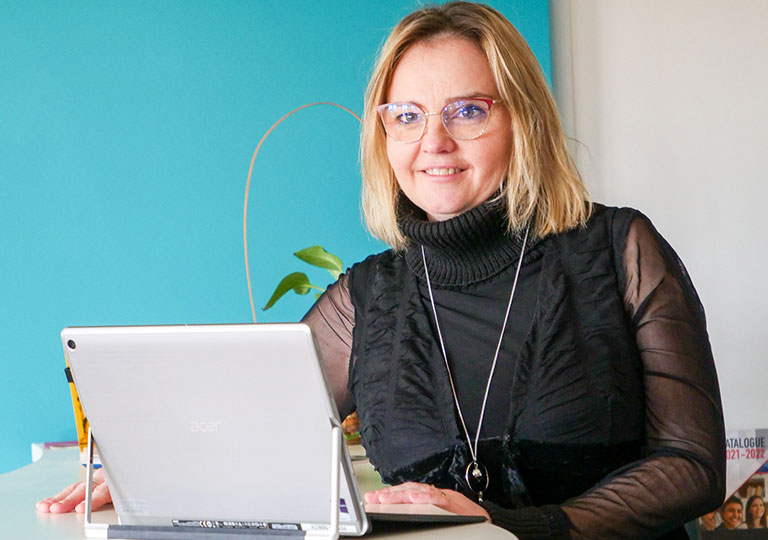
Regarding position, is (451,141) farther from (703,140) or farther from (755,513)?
(755,513)

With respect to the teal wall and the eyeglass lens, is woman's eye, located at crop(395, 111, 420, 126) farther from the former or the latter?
the teal wall

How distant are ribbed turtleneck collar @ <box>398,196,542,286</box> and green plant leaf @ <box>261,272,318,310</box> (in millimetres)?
792

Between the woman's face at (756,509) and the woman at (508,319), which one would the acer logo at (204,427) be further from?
the woman's face at (756,509)

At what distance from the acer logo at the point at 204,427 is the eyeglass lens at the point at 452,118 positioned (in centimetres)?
80

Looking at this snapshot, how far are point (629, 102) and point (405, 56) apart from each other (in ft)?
3.80

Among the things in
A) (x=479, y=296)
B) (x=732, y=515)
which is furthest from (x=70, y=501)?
(x=732, y=515)

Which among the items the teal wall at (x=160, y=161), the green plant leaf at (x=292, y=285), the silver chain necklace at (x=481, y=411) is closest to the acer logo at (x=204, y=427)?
the silver chain necklace at (x=481, y=411)

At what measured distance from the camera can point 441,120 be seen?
1610mm

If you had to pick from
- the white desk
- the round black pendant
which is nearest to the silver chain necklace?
the round black pendant

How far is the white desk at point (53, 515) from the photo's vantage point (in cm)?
98

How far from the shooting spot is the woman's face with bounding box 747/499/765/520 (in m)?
2.41

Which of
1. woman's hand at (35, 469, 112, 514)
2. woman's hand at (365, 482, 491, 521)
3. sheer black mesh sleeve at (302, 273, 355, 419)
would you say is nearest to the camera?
woman's hand at (365, 482, 491, 521)

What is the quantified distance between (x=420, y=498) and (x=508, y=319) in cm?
54

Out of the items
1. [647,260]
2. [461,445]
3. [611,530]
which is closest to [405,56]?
[647,260]
